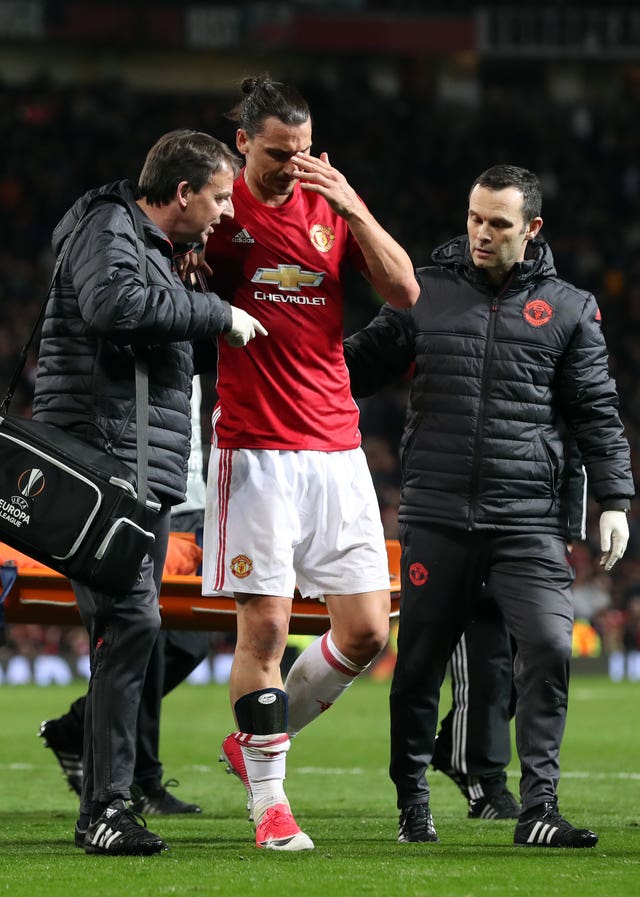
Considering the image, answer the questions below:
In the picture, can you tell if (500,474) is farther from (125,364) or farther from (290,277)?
(125,364)

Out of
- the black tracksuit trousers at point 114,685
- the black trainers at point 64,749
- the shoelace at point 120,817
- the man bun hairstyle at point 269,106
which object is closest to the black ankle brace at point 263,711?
the black tracksuit trousers at point 114,685

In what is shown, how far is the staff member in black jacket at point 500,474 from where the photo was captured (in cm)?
495

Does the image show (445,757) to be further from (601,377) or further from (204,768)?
(204,768)

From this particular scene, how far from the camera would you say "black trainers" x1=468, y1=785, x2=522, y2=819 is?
5.92 m

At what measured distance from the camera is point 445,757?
611cm

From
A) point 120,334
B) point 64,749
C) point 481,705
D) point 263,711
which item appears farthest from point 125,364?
point 64,749

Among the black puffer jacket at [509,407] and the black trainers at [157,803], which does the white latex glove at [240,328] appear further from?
the black trainers at [157,803]

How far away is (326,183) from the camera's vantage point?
4.58m

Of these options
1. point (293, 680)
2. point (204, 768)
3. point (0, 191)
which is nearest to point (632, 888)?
point (293, 680)

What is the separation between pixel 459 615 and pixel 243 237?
4.57 feet

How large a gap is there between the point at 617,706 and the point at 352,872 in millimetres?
8850

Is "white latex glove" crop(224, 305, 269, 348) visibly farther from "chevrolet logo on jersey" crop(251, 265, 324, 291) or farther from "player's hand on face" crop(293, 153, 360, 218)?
"player's hand on face" crop(293, 153, 360, 218)

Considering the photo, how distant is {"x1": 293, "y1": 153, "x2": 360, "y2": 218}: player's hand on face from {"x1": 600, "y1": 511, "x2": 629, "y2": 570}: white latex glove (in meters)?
1.30

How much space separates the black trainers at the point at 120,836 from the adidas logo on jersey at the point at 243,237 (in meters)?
1.72
